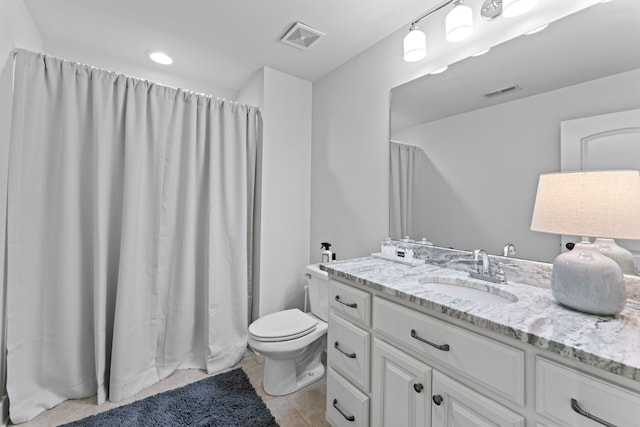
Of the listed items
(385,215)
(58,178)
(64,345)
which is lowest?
(64,345)

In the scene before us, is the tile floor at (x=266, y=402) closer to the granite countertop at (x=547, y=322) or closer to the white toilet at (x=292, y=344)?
the white toilet at (x=292, y=344)

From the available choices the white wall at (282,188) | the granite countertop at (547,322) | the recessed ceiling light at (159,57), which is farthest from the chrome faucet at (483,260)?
the recessed ceiling light at (159,57)

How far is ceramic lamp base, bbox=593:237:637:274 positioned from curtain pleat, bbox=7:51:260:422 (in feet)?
6.89

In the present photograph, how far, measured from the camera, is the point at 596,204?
840 millimetres

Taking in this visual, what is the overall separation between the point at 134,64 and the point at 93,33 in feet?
1.32

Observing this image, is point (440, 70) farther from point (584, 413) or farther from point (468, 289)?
point (584, 413)

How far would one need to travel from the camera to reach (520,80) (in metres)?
1.28

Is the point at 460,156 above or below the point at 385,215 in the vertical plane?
above

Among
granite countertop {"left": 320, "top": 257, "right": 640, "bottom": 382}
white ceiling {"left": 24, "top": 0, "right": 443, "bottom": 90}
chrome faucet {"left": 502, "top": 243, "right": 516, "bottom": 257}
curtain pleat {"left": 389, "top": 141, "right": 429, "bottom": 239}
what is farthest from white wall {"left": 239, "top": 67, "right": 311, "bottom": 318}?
chrome faucet {"left": 502, "top": 243, "right": 516, "bottom": 257}

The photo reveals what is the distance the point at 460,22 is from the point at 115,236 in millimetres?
2402

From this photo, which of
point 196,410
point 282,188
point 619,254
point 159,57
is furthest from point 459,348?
point 159,57

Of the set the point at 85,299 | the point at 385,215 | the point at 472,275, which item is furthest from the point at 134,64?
the point at 472,275

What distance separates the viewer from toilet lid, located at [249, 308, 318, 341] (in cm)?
171

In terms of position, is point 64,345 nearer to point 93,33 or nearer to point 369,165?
point 93,33
